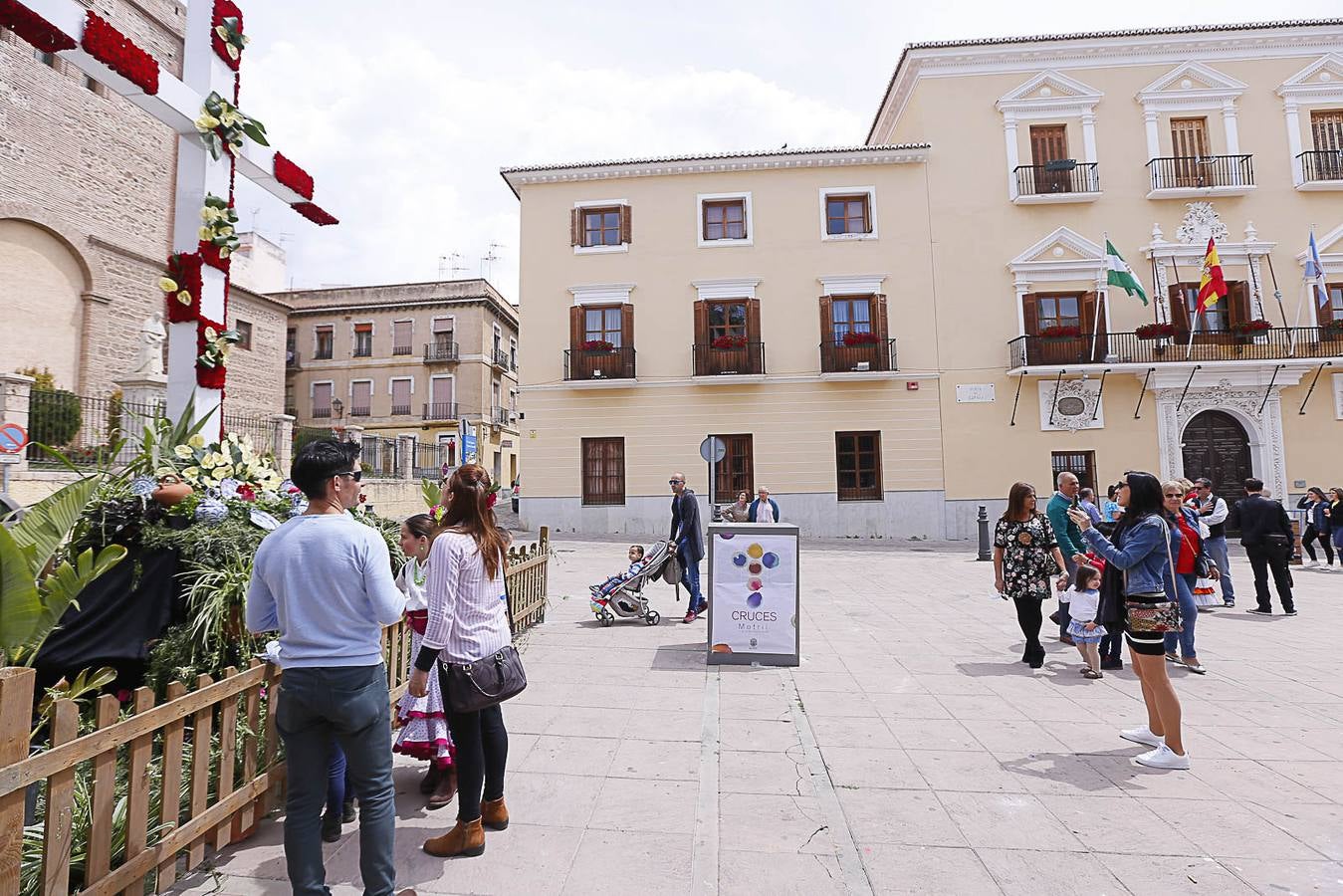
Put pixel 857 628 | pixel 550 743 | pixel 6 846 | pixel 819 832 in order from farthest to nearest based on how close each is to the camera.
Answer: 1. pixel 857 628
2. pixel 550 743
3. pixel 819 832
4. pixel 6 846

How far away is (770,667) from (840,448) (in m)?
15.1

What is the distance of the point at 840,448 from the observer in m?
20.7

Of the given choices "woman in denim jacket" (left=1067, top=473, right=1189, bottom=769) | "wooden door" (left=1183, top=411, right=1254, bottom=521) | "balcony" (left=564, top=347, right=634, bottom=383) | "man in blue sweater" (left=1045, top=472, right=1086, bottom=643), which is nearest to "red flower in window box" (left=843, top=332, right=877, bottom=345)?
"balcony" (left=564, top=347, right=634, bottom=383)

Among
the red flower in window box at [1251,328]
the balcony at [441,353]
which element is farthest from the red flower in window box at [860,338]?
the balcony at [441,353]

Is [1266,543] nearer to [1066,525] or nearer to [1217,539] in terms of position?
[1217,539]

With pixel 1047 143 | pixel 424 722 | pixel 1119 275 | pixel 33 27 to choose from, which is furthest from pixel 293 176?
pixel 1047 143

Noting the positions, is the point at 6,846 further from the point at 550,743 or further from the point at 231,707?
the point at 550,743

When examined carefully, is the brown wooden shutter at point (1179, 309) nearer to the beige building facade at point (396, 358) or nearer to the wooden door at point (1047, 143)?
the wooden door at point (1047, 143)

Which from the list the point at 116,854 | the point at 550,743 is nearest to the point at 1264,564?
the point at 550,743

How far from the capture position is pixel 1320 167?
2022 centimetres

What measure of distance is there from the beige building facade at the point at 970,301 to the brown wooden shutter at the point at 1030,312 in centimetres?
6

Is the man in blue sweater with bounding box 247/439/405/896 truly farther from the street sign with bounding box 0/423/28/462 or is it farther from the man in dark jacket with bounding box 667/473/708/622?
the street sign with bounding box 0/423/28/462

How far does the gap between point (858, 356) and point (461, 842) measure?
1885cm

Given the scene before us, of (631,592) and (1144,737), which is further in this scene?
(631,592)
